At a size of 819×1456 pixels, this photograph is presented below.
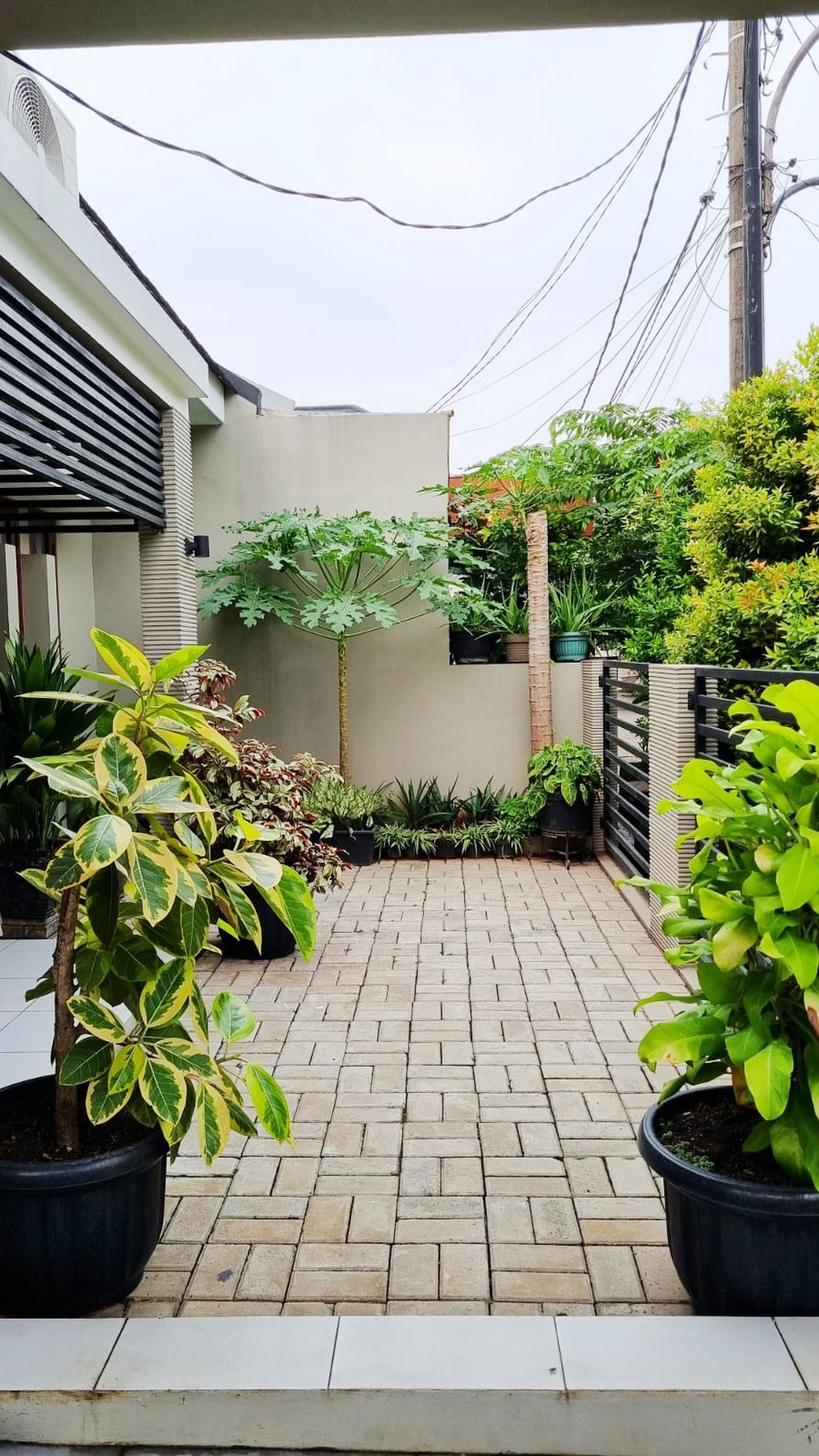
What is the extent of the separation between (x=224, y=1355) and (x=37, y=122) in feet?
14.9

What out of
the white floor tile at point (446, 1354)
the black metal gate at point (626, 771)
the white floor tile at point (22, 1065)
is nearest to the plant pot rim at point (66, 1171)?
the white floor tile at point (446, 1354)

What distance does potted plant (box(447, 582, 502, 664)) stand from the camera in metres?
7.96

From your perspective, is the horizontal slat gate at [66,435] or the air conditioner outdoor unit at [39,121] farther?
the horizontal slat gate at [66,435]

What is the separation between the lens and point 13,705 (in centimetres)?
533

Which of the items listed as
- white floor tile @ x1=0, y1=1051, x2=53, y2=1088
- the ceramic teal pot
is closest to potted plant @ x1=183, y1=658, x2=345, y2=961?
white floor tile @ x1=0, y1=1051, x2=53, y2=1088

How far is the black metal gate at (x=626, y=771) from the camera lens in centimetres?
602

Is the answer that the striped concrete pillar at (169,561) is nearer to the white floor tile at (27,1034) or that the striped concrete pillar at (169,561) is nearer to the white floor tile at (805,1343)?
the white floor tile at (27,1034)

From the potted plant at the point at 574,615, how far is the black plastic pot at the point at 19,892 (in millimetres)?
4496

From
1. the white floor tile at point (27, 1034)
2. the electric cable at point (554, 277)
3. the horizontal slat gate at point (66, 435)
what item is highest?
the electric cable at point (554, 277)

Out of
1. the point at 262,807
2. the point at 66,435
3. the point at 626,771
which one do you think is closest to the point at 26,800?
the point at 262,807

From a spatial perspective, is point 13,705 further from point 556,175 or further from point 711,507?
point 556,175

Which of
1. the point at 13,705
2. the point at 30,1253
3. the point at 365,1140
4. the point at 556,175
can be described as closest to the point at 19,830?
the point at 13,705

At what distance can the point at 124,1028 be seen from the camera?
2148 mm

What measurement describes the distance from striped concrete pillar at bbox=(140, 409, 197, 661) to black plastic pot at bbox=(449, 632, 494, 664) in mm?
2383
